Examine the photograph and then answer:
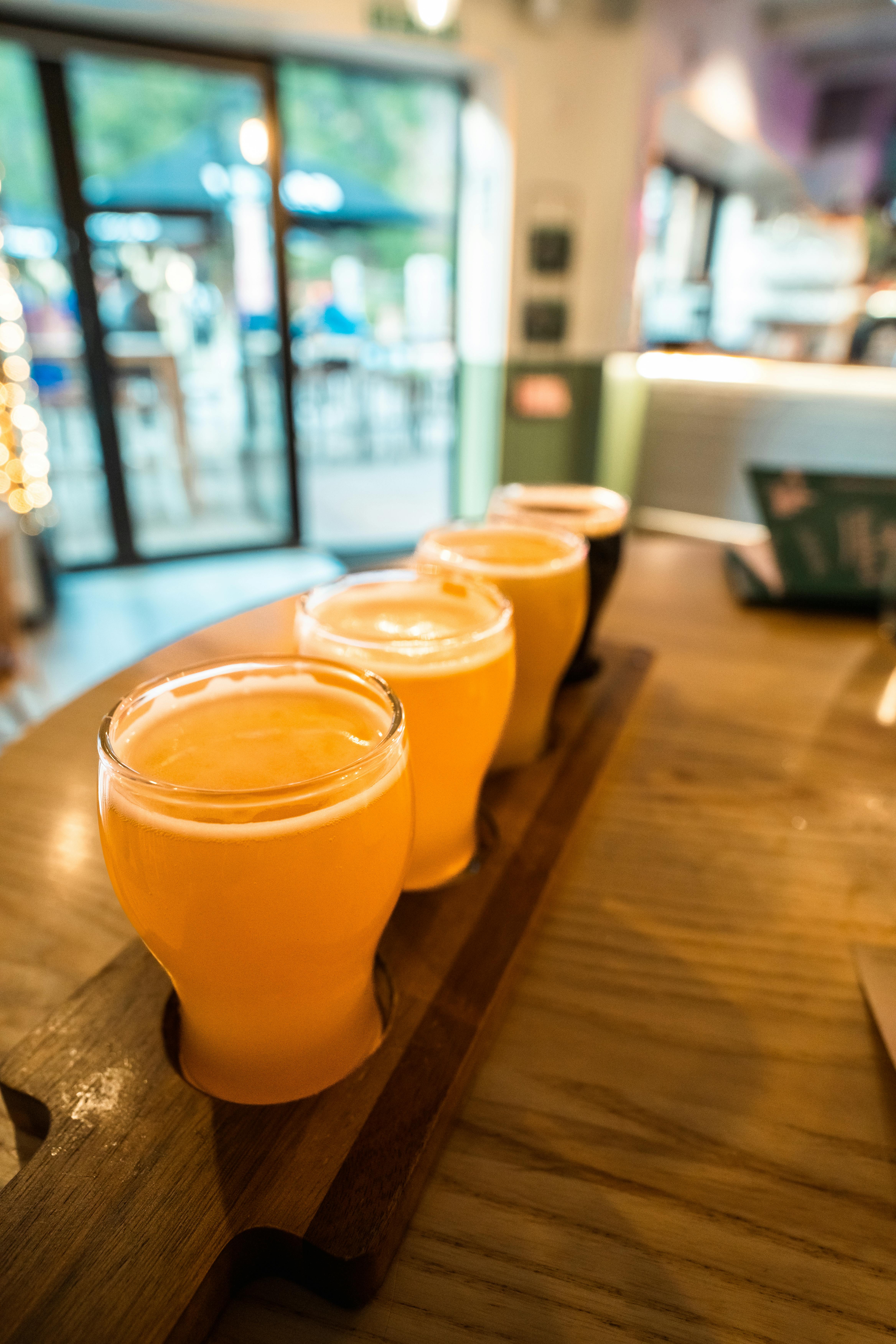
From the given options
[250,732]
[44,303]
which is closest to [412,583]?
[250,732]

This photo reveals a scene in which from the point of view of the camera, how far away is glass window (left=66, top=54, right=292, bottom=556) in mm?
4750

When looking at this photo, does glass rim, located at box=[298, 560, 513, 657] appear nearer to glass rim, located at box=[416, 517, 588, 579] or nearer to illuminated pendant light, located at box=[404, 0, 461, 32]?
glass rim, located at box=[416, 517, 588, 579]

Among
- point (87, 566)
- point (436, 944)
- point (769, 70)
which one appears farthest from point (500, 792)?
point (769, 70)

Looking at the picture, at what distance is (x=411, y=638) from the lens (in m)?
0.67

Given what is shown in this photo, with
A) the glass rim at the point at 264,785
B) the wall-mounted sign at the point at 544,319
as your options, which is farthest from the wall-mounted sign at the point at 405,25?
the glass rim at the point at 264,785

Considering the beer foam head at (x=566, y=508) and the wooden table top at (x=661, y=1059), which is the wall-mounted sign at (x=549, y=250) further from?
the wooden table top at (x=661, y=1059)

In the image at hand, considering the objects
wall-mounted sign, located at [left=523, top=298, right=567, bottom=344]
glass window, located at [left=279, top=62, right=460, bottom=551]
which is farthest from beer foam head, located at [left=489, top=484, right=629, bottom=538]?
wall-mounted sign, located at [left=523, top=298, right=567, bottom=344]

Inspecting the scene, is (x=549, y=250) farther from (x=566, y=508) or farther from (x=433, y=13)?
(x=566, y=508)

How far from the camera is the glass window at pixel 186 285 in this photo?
4750mm

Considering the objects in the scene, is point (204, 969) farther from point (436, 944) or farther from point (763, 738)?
point (763, 738)

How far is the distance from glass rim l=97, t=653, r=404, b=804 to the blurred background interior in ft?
11.3

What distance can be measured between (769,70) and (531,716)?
926 cm

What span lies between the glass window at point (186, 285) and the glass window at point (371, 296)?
0.28 meters

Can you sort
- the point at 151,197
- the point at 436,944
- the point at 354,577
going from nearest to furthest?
the point at 436,944 → the point at 354,577 → the point at 151,197
